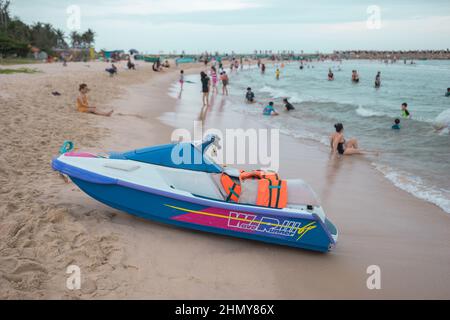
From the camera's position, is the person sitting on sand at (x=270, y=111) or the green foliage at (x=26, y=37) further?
the green foliage at (x=26, y=37)

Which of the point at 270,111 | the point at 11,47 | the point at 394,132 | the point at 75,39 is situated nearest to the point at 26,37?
the point at 11,47

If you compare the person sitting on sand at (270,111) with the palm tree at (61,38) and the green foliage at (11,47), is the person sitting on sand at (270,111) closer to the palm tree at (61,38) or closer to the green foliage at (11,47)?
the green foliage at (11,47)

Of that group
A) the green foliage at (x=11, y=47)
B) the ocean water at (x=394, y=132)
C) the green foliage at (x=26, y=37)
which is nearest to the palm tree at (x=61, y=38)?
the green foliage at (x=26, y=37)

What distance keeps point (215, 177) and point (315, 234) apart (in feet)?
4.89

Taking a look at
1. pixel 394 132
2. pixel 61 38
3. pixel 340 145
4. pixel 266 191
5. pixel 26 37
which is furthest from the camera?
pixel 61 38

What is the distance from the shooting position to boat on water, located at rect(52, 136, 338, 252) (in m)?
4.24

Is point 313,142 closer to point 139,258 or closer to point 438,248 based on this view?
point 438,248

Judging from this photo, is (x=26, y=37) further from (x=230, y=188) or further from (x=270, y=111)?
(x=230, y=188)

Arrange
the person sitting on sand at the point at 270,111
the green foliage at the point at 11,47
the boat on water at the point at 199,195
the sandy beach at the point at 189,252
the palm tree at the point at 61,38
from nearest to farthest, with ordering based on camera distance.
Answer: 1. the sandy beach at the point at 189,252
2. the boat on water at the point at 199,195
3. the person sitting on sand at the point at 270,111
4. the green foliage at the point at 11,47
5. the palm tree at the point at 61,38

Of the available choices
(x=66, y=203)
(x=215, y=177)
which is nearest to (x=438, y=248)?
(x=215, y=177)

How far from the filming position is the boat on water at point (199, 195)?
4.24m

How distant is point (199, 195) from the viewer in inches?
181

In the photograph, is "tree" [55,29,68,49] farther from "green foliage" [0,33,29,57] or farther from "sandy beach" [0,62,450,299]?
"sandy beach" [0,62,450,299]

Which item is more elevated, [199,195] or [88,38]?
[88,38]
